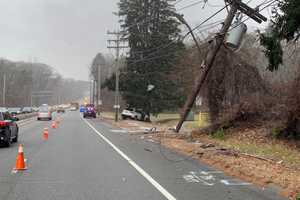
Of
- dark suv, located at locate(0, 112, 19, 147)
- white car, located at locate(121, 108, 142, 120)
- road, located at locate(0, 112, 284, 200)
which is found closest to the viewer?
road, located at locate(0, 112, 284, 200)

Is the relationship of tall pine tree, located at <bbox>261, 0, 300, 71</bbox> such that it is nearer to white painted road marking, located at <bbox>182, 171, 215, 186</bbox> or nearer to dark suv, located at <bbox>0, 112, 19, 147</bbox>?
white painted road marking, located at <bbox>182, 171, 215, 186</bbox>

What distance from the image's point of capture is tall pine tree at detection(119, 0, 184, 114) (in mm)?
63594

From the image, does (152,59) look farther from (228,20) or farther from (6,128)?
(6,128)

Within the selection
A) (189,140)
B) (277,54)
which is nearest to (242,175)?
(277,54)

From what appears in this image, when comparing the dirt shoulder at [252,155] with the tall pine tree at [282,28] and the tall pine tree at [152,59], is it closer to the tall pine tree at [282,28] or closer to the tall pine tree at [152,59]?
the tall pine tree at [282,28]

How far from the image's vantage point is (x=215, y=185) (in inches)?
456

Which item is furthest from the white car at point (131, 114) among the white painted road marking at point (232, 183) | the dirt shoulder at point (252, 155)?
the white painted road marking at point (232, 183)

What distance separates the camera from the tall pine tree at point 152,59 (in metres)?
63.6

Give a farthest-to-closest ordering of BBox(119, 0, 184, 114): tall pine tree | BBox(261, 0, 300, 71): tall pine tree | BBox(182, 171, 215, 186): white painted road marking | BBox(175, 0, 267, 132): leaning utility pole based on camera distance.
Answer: BBox(119, 0, 184, 114): tall pine tree
BBox(175, 0, 267, 132): leaning utility pole
BBox(261, 0, 300, 71): tall pine tree
BBox(182, 171, 215, 186): white painted road marking

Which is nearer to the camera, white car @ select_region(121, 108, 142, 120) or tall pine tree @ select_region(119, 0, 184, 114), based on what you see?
tall pine tree @ select_region(119, 0, 184, 114)

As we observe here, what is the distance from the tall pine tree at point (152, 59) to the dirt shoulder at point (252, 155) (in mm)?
33962

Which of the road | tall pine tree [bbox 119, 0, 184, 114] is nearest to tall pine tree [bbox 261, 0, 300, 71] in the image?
the road

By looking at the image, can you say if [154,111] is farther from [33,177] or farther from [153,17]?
[33,177]

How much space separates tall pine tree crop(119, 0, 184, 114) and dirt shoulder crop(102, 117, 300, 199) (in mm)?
33962
